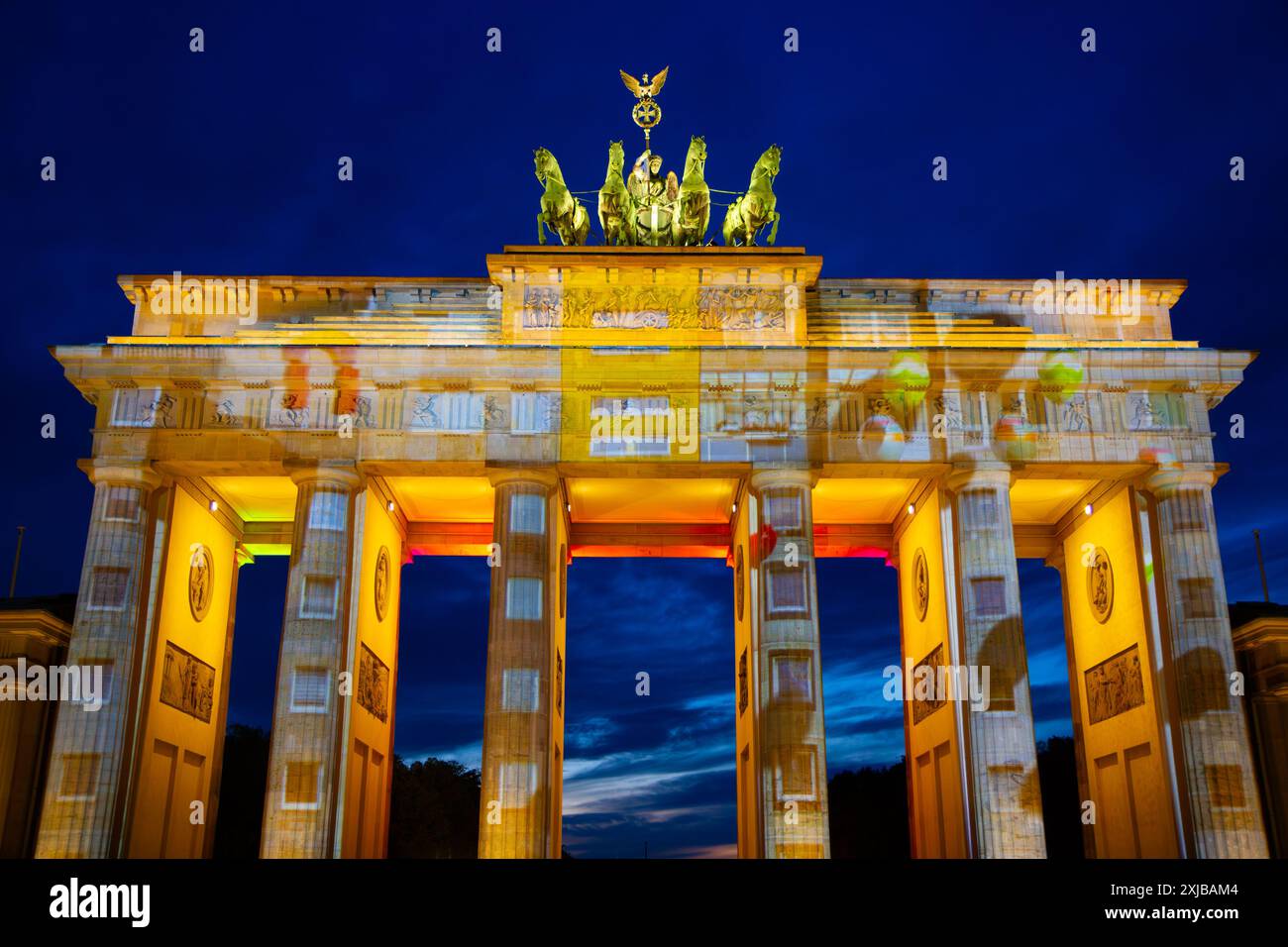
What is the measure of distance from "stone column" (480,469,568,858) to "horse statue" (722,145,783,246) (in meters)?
7.89

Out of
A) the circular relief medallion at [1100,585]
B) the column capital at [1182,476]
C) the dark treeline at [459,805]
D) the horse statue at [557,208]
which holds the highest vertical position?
the horse statue at [557,208]

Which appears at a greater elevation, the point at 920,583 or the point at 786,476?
the point at 786,476

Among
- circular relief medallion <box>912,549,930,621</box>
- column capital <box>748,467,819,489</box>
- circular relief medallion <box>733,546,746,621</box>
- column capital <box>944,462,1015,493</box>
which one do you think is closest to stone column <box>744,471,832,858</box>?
column capital <box>748,467,819,489</box>

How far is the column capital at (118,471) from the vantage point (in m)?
25.0

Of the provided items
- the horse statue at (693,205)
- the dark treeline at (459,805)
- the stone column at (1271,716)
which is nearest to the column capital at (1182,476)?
the stone column at (1271,716)

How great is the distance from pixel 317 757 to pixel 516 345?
9782 mm

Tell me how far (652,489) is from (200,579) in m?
11.5

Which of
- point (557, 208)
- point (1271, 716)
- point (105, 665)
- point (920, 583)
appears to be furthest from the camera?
point (920, 583)

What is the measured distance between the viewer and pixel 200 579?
28156mm

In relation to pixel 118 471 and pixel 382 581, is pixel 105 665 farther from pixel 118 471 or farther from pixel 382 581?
pixel 382 581

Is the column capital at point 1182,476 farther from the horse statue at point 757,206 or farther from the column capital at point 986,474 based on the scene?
the horse statue at point 757,206

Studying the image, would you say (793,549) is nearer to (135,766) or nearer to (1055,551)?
(1055,551)

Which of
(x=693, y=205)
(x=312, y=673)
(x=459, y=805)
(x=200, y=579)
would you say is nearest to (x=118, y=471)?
(x=200, y=579)

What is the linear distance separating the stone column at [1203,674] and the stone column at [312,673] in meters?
18.0
